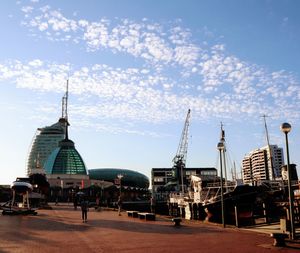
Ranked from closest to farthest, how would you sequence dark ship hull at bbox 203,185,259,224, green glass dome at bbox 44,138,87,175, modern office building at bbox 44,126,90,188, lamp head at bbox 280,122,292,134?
lamp head at bbox 280,122,292,134 → dark ship hull at bbox 203,185,259,224 → modern office building at bbox 44,126,90,188 → green glass dome at bbox 44,138,87,175

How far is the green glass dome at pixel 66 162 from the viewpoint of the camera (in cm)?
17938

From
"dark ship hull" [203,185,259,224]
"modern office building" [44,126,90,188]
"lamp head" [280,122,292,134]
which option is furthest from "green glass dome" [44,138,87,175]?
"lamp head" [280,122,292,134]

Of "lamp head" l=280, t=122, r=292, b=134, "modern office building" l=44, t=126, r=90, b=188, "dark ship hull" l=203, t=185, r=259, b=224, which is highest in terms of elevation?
"modern office building" l=44, t=126, r=90, b=188

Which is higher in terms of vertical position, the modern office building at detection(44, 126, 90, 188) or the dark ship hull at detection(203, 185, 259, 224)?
the modern office building at detection(44, 126, 90, 188)

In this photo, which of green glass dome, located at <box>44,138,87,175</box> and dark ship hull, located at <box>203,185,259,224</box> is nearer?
dark ship hull, located at <box>203,185,259,224</box>

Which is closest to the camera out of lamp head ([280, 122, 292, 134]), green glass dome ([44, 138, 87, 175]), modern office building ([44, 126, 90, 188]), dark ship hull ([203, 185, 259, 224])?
lamp head ([280, 122, 292, 134])

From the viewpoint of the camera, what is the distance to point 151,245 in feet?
58.1

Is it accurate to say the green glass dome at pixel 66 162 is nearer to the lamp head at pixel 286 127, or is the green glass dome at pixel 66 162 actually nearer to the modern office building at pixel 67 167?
the modern office building at pixel 67 167

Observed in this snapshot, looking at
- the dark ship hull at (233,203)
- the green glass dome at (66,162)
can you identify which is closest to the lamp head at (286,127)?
the dark ship hull at (233,203)

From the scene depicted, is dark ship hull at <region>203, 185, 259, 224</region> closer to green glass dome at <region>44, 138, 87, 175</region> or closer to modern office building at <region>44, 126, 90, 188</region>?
modern office building at <region>44, 126, 90, 188</region>

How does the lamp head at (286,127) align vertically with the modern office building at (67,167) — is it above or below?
below

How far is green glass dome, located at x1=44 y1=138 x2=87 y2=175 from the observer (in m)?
179

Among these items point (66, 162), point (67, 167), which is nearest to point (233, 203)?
point (67, 167)

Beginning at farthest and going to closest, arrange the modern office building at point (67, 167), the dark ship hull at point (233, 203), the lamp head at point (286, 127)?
the modern office building at point (67, 167) < the dark ship hull at point (233, 203) < the lamp head at point (286, 127)
